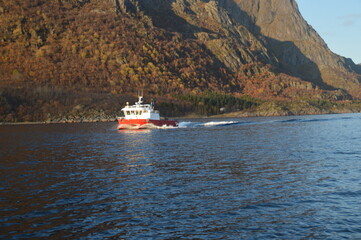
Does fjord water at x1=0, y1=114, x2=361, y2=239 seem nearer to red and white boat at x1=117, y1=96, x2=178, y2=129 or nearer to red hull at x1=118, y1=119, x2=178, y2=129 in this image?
red hull at x1=118, y1=119, x2=178, y2=129

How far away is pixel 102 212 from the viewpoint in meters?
20.7

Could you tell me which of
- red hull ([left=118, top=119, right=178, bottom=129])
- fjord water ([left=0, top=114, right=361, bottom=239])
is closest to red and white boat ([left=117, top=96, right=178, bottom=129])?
red hull ([left=118, top=119, right=178, bottom=129])

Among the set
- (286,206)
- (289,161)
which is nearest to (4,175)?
(286,206)

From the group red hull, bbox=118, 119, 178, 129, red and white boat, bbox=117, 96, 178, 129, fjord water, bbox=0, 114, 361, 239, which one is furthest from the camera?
red and white boat, bbox=117, 96, 178, 129

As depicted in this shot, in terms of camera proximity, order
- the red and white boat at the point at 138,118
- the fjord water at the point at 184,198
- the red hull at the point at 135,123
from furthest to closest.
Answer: the red and white boat at the point at 138,118, the red hull at the point at 135,123, the fjord water at the point at 184,198

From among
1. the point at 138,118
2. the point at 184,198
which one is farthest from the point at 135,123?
the point at 184,198

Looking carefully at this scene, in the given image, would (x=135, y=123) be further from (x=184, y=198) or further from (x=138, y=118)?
(x=184, y=198)

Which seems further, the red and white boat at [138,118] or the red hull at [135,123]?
the red and white boat at [138,118]

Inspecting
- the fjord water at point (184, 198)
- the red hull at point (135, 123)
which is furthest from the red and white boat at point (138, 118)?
the fjord water at point (184, 198)

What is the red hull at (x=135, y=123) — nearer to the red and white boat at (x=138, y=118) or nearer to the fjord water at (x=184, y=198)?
the red and white boat at (x=138, y=118)

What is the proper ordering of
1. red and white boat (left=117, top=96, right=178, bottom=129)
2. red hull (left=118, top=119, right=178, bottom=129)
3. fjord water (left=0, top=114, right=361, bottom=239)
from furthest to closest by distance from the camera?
1. red and white boat (left=117, top=96, right=178, bottom=129)
2. red hull (left=118, top=119, right=178, bottom=129)
3. fjord water (left=0, top=114, right=361, bottom=239)

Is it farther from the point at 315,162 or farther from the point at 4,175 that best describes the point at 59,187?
the point at 315,162

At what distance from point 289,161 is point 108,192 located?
2041 centimetres

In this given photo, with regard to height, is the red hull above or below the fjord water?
above
